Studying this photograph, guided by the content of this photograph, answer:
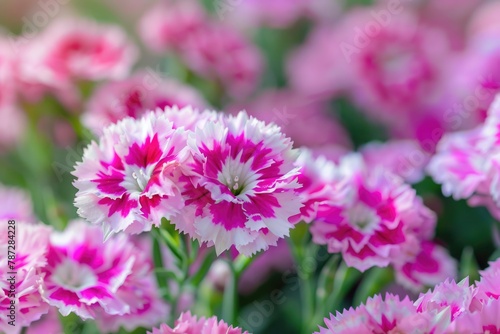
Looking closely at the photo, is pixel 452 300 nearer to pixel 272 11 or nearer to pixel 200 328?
pixel 200 328

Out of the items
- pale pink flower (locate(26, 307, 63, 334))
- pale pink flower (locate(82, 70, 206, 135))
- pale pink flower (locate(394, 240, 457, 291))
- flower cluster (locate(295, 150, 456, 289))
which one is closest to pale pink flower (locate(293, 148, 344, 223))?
flower cluster (locate(295, 150, 456, 289))

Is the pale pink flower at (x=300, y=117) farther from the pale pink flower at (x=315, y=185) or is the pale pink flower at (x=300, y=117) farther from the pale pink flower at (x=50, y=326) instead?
the pale pink flower at (x=50, y=326)

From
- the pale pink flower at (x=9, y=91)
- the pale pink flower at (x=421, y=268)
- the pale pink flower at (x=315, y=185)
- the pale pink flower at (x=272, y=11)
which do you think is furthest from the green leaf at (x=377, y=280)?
the pale pink flower at (x=272, y=11)

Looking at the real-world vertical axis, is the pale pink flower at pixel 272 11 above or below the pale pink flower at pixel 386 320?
above

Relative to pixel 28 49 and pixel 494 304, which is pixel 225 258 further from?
pixel 28 49

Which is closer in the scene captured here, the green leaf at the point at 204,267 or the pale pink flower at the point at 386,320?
the pale pink flower at the point at 386,320

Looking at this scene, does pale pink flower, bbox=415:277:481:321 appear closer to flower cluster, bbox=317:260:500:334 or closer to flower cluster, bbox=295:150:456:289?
flower cluster, bbox=317:260:500:334

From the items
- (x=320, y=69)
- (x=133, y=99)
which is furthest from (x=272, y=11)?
(x=133, y=99)
